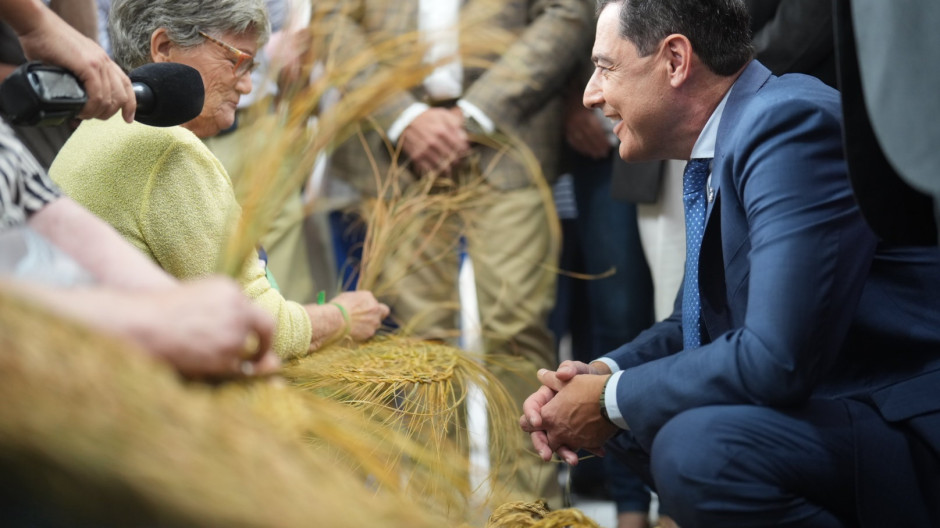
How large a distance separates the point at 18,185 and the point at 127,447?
1.29 feet

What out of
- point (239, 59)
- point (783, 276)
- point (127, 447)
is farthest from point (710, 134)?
point (127, 447)

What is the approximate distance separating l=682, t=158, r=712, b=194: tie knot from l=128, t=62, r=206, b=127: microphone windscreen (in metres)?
0.72

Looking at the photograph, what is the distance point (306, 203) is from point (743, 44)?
119 cm

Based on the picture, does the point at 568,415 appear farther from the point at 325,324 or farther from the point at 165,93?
the point at 165,93

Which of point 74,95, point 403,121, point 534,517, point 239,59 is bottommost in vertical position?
point 534,517

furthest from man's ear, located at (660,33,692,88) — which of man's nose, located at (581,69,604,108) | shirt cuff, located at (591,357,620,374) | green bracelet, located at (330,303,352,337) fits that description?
green bracelet, located at (330,303,352,337)

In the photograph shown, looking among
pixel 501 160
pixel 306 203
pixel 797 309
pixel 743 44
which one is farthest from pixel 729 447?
pixel 306 203

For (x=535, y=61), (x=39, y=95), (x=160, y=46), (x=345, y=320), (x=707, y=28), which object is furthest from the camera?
(x=535, y=61)

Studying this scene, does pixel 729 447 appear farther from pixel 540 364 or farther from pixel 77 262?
pixel 540 364

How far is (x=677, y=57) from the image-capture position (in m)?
1.51

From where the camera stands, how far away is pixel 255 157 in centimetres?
130

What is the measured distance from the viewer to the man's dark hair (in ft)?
4.90

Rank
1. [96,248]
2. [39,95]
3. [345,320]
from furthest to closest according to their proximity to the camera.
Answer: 1. [345,320]
2. [39,95]
3. [96,248]

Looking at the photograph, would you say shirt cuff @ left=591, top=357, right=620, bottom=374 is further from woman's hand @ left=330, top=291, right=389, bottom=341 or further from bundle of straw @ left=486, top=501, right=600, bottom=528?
woman's hand @ left=330, top=291, right=389, bottom=341
